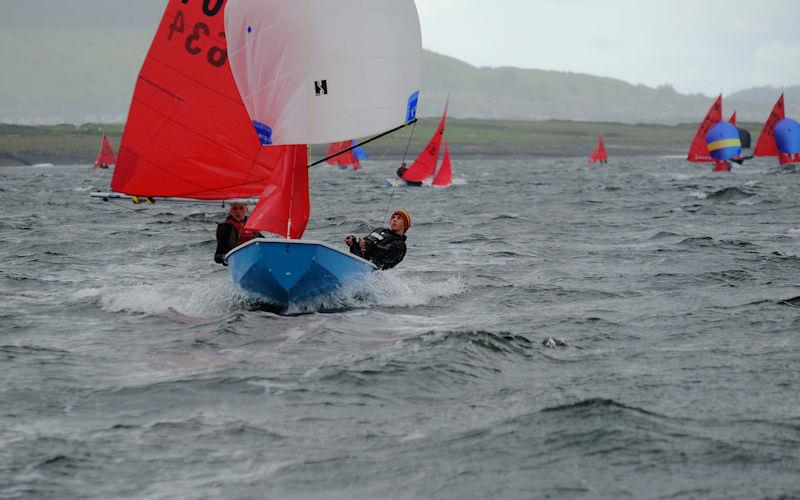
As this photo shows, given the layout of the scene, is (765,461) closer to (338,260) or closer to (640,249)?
(338,260)

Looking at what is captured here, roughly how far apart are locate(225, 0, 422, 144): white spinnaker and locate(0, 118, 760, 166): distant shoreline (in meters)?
72.0

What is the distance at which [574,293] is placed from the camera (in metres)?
16.8

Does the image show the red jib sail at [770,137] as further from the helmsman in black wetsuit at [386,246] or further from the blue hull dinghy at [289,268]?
the blue hull dinghy at [289,268]

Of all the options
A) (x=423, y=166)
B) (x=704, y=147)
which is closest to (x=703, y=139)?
(x=704, y=147)

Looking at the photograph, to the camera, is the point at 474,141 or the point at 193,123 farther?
the point at 474,141

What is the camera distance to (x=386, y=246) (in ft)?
51.3

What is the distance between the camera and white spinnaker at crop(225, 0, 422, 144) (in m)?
14.4

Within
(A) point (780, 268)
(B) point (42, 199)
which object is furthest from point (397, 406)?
(B) point (42, 199)

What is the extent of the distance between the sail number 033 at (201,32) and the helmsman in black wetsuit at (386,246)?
4.06m

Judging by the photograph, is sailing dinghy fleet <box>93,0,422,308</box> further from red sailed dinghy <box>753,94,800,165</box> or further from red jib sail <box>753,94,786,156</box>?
red sailed dinghy <box>753,94,800,165</box>

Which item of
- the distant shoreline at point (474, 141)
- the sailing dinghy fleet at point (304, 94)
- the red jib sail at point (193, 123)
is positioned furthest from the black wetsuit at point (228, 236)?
the distant shoreline at point (474, 141)

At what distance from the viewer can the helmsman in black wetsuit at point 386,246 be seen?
51.1ft

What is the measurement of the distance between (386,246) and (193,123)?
13.8ft

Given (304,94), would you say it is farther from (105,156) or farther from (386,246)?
(105,156)
